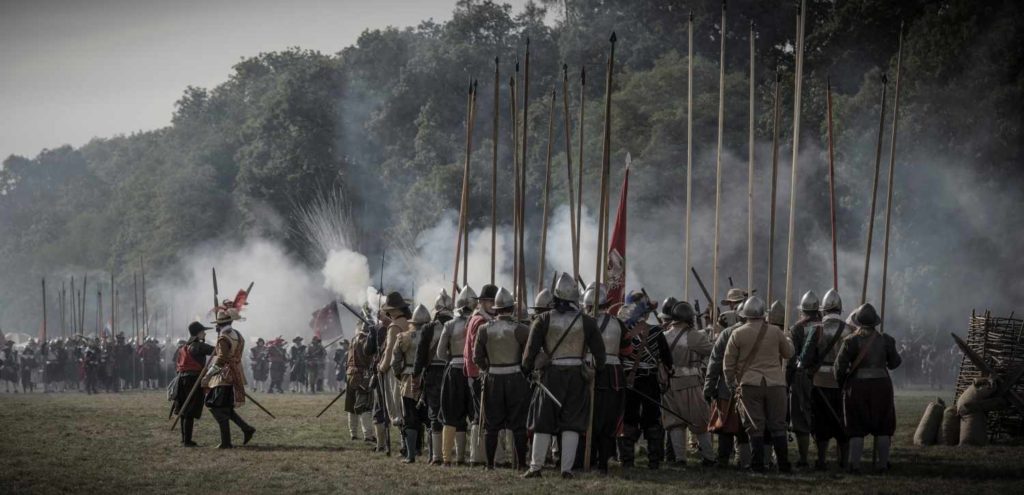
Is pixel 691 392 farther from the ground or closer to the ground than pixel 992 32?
closer to the ground

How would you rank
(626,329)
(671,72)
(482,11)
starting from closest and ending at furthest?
(626,329), (671,72), (482,11)

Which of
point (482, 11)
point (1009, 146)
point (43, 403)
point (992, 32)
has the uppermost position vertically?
point (482, 11)

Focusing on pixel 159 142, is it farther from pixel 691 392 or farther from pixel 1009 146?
pixel 691 392

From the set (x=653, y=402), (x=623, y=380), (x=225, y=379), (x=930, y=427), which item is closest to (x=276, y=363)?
(x=225, y=379)

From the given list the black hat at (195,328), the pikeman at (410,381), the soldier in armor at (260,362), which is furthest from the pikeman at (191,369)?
the soldier in armor at (260,362)

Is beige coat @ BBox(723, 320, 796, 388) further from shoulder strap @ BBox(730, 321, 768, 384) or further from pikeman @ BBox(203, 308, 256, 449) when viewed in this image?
pikeman @ BBox(203, 308, 256, 449)

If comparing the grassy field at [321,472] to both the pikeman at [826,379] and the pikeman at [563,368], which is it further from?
the pikeman at [826,379]

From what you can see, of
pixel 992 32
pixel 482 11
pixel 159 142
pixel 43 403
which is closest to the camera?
pixel 43 403

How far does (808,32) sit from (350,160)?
2971 cm

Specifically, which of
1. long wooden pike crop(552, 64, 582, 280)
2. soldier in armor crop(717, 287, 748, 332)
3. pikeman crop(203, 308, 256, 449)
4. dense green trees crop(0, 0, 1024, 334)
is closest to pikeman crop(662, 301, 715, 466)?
soldier in armor crop(717, 287, 748, 332)

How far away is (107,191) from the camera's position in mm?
123812

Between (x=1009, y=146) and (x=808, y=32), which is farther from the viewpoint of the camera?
(x=808, y=32)

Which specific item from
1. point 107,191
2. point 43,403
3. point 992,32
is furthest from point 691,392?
point 107,191

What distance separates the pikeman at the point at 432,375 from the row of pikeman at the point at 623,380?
2 cm
